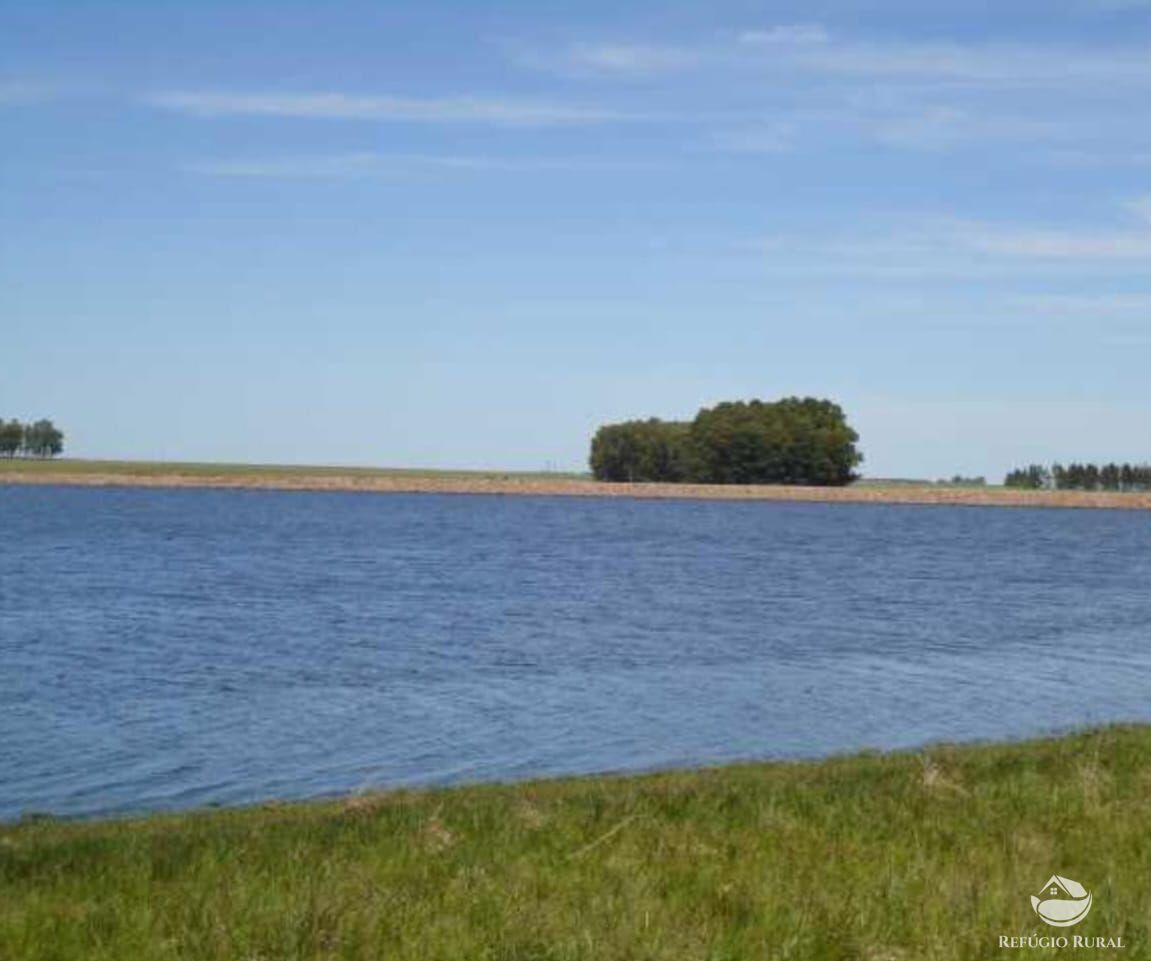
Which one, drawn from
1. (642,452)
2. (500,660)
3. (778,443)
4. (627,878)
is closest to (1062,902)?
(627,878)

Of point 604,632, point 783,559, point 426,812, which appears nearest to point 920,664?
point 604,632

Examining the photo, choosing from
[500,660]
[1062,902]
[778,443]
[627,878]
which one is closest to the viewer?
[1062,902]

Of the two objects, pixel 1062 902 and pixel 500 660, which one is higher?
pixel 1062 902

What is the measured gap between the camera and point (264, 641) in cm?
3991

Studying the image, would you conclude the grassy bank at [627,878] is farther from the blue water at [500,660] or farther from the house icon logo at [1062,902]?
the blue water at [500,660]

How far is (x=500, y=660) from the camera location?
3650 centimetres

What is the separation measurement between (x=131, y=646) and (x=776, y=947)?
105ft

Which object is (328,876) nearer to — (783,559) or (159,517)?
(783,559)

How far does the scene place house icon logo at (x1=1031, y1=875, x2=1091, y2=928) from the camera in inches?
345

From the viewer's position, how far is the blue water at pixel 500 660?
78.6ft

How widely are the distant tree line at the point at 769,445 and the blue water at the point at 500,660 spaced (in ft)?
242

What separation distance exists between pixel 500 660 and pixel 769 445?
12797 centimetres

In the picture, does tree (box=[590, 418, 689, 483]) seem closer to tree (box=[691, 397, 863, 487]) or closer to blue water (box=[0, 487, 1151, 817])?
tree (box=[691, 397, 863, 487])

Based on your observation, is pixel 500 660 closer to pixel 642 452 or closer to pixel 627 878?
pixel 627 878
